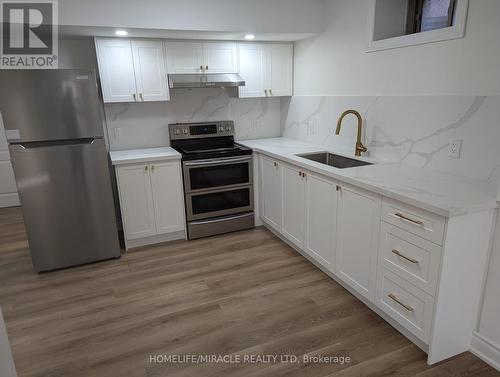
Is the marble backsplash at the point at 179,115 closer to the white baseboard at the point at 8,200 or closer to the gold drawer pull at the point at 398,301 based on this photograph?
the white baseboard at the point at 8,200

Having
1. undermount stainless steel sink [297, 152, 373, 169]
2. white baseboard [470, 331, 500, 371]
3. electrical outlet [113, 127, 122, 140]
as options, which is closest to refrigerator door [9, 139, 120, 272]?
electrical outlet [113, 127, 122, 140]

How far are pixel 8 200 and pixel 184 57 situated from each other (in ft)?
11.7

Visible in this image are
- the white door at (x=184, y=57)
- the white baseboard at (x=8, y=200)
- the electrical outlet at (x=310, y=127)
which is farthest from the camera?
the white baseboard at (x=8, y=200)

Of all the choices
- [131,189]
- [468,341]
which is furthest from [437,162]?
[131,189]

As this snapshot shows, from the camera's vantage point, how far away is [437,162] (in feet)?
7.93

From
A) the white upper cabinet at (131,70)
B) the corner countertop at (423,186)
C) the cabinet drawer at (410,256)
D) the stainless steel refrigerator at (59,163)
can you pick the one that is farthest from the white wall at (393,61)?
the stainless steel refrigerator at (59,163)

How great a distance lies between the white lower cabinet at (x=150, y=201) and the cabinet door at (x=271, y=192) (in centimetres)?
89

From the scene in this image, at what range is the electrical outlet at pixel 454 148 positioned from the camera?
2248 millimetres

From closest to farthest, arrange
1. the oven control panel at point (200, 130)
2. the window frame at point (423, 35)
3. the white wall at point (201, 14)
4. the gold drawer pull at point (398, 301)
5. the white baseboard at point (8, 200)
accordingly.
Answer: the gold drawer pull at point (398, 301)
the window frame at point (423, 35)
the white wall at point (201, 14)
the oven control panel at point (200, 130)
the white baseboard at point (8, 200)

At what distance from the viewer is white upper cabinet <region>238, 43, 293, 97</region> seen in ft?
12.4

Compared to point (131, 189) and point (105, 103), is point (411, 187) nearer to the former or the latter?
point (131, 189)

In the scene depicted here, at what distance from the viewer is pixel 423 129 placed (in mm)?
2494

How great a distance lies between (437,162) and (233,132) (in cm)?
234

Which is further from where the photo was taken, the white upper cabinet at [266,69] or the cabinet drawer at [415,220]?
the white upper cabinet at [266,69]
